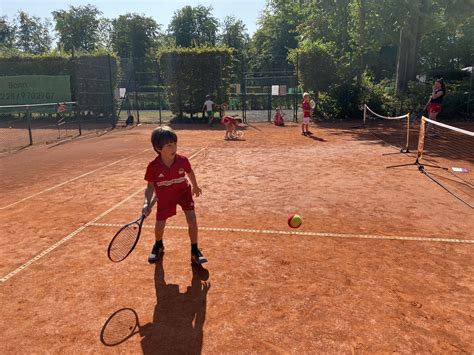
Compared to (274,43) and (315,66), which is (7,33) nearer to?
(274,43)

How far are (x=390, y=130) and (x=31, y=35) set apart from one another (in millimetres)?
82761

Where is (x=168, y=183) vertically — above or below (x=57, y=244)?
above

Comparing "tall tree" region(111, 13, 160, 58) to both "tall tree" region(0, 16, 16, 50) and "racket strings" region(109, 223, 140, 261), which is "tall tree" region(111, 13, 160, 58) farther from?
"racket strings" region(109, 223, 140, 261)

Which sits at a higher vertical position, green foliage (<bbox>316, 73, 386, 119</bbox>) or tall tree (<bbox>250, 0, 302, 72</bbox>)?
tall tree (<bbox>250, 0, 302, 72</bbox>)

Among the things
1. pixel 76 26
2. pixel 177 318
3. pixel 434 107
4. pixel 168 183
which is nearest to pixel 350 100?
pixel 434 107

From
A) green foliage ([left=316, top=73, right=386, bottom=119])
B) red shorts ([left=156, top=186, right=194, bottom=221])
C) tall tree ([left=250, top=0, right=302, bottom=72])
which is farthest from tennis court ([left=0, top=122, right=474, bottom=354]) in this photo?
tall tree ([left=250, top=0, right=302, bottom=72])

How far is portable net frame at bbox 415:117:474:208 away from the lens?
27.8ft

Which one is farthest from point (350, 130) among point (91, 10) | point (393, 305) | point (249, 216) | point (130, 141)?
point (91, 10)

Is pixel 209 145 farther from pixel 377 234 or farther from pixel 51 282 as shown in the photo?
pixel 51 282

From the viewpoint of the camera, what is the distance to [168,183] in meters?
4.85

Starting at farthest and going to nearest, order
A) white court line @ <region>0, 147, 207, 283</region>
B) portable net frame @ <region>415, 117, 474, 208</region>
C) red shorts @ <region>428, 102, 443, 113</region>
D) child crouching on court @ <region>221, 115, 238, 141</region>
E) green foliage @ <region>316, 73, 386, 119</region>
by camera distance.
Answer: green foliage @ <region>316, 73, 386, 119</region> → child crouching on court @ <region>221, 115, 238, 141</region> → red shorts @ <region>428, 102, 443, 113</region> → portable net frame @ <region>415, 117, 474, 208</region> → white court line @ <region>0, 147, 207, 283</region>

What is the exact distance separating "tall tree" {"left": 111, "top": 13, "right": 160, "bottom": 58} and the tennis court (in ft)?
214

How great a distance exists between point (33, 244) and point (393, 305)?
491cm

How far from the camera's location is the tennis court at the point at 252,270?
143 inches
